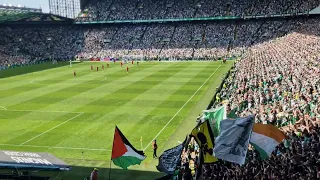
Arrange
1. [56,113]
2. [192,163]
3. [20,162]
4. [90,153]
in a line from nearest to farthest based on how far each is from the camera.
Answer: [20,162] → [192,163] → [90,153] → [56,113]

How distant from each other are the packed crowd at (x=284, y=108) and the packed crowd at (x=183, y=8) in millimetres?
36794

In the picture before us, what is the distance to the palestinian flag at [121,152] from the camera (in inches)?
606

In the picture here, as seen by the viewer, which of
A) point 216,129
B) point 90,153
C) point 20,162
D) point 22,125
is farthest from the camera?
point 22,125

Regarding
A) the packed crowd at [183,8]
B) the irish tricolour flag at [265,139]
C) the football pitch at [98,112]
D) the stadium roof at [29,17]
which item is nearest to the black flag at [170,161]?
the irish tricolour flag at [265,139]

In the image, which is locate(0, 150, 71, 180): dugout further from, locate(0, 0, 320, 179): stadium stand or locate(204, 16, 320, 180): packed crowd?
locate(0, 0, 320, 179): stadium stand

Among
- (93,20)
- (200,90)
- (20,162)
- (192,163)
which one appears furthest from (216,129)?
(93,20)

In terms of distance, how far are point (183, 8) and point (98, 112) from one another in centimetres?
6068

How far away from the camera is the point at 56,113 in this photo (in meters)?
32.6

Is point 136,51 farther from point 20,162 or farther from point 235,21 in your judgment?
point 20,162

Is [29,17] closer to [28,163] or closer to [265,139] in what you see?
[28,163]

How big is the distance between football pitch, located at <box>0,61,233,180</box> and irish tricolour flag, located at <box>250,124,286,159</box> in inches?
335

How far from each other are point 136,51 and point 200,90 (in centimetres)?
4197

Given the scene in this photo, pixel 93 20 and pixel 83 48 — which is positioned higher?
pixel 93 20

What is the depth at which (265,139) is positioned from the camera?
41.2ft
